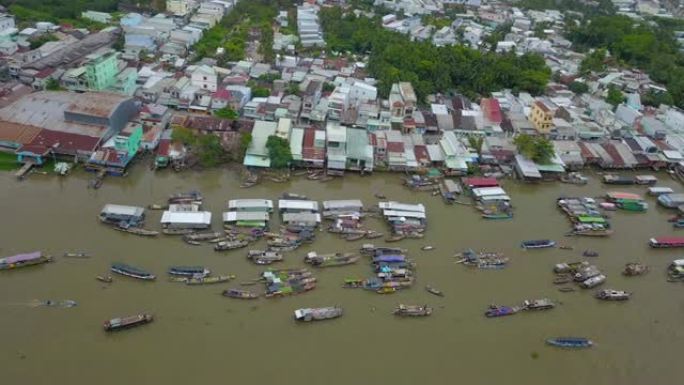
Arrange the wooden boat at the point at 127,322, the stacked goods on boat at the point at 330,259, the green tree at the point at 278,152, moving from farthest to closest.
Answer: the green tree at the point at 278,152
the stacked goods on boat at the point at 330,259
the wooden boat at the point at 127,322

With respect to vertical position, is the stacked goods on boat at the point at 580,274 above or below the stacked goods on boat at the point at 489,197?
below

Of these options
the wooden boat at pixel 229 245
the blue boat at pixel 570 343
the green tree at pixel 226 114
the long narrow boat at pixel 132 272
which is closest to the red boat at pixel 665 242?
the blue boat at pixel 570 343

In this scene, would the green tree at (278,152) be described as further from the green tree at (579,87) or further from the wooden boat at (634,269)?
the green tree at (579,87)

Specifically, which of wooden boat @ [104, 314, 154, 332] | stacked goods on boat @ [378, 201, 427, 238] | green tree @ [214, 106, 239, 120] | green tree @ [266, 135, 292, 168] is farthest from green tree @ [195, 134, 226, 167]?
wooden boat @ [104, 314, 154, 332]

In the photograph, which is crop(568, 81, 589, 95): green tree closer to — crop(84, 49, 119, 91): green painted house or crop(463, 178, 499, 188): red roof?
crop(463, 178, 499, 188): red roof

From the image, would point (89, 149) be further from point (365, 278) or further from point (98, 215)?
point (365, 278)

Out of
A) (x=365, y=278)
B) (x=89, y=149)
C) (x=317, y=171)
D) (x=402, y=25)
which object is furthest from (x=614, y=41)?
(x=89, y=149)
